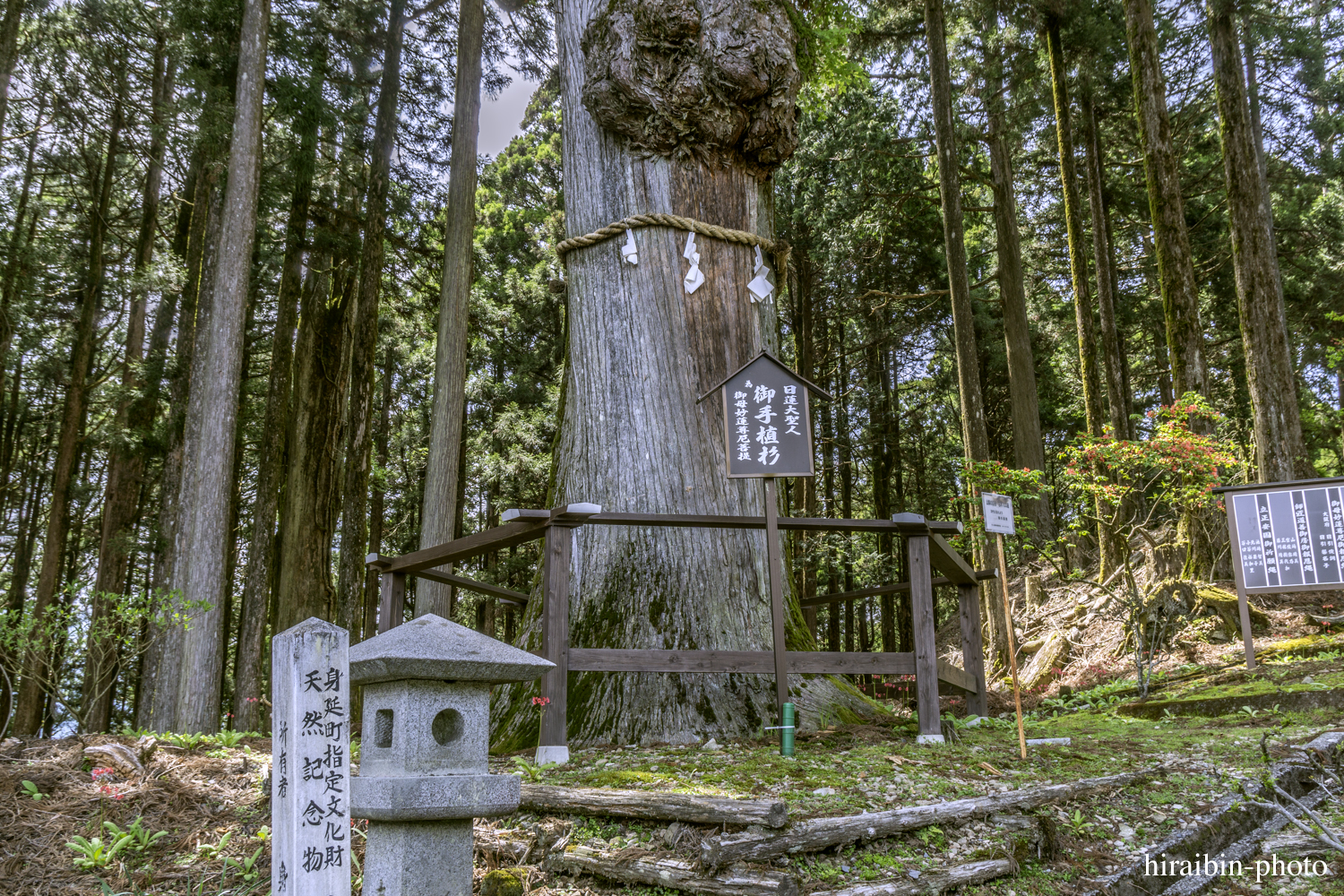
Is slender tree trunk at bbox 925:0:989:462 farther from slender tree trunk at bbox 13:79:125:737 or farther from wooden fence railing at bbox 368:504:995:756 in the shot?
slender tree trunk at bbox 13:79:125:737

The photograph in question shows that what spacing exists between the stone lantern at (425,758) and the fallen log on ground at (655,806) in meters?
0.48

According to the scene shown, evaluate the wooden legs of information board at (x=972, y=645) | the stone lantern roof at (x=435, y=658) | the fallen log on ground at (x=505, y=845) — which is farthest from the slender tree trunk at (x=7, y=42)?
the wooden legs of information board at (x=972, y=645)

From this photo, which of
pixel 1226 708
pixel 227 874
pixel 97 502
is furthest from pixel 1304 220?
pixel 97 502

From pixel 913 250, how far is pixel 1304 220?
773 centimetres

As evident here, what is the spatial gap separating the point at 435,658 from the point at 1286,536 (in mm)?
7517

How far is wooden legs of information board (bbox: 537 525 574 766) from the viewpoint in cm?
411

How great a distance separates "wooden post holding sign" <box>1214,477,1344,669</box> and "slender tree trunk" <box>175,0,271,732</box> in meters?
8.75

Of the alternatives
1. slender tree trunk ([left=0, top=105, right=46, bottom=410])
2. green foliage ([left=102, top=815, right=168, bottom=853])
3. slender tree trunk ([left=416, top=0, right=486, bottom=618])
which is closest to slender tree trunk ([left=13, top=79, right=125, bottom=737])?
slender tree trunk ([left=0, top=105, right=46, bottom=410])

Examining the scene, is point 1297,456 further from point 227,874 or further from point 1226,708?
point 227,874

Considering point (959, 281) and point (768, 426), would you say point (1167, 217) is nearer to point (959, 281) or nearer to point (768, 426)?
point (959, 281)

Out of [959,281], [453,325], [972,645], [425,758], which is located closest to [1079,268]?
[959,281]

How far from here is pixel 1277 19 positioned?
1478 centimetres

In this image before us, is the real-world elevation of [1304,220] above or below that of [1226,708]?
above

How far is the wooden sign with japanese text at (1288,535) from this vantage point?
22.9 feet
